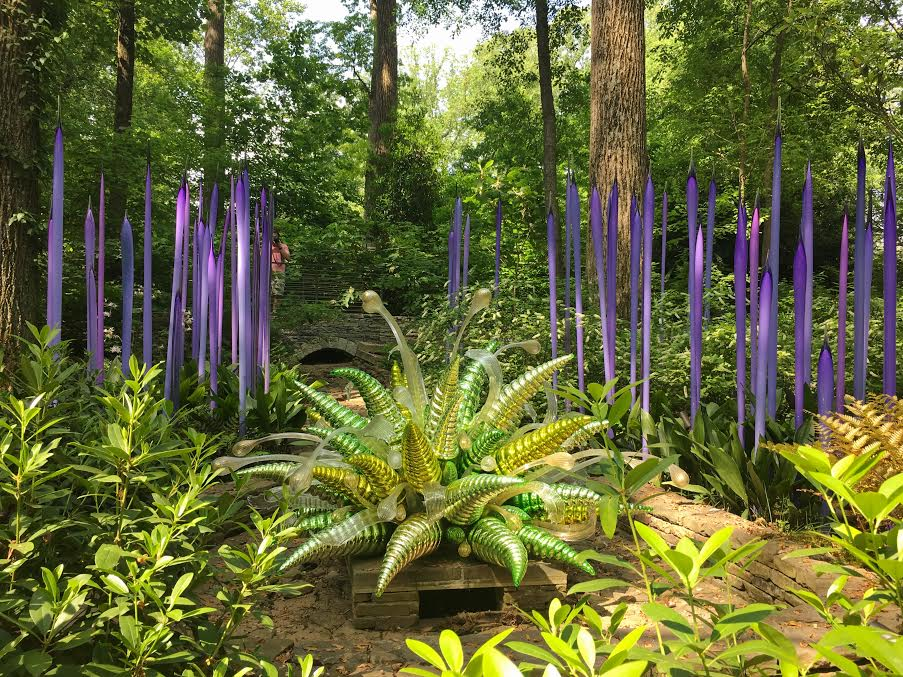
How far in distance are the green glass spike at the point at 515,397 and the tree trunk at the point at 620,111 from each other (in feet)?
11.0

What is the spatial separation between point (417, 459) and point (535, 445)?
478 mm

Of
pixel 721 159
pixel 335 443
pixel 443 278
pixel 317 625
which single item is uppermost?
pixel 721 159

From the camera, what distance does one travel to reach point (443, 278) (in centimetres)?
1033

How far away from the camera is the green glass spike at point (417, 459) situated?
219 cm

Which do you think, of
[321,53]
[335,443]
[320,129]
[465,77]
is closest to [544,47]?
[320,129]

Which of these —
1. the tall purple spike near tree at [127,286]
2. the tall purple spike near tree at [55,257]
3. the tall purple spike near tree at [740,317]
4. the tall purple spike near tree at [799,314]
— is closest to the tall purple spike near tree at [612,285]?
the tall purple spike near tree at [740,317]

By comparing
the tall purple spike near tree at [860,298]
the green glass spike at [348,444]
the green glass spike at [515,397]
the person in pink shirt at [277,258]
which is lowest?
the green glass spike at [348,444]

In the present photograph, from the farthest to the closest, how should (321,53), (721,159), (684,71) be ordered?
1. (321,53)
2. (684,71)
3. (721,159)

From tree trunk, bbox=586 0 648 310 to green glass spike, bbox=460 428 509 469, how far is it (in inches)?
136

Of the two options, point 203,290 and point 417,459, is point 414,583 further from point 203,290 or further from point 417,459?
point 203,290

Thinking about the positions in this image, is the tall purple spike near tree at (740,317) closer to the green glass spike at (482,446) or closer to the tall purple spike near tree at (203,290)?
the green glass spike at (482,446)

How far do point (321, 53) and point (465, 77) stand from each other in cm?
2160

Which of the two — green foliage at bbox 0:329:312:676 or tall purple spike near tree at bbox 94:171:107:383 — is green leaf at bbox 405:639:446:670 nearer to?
green foliage at bbox 0:329:312:676

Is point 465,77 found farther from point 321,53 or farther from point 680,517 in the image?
point 680,517
